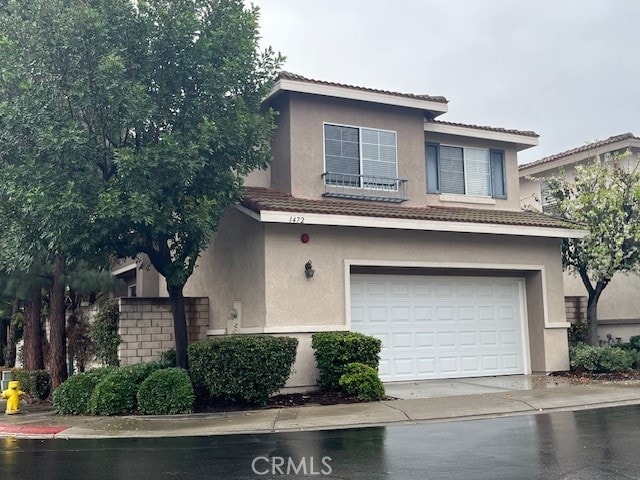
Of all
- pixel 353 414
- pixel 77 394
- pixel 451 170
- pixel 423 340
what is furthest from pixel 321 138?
pixel 77 394

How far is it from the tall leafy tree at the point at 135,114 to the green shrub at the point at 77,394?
1708 mm

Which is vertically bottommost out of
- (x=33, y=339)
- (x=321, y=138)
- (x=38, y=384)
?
(x=38, y=384)

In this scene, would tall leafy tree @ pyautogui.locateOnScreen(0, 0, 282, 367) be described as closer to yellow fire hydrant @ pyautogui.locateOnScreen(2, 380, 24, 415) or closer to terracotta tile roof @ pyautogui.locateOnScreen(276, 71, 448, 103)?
terracotta tile roof @ pyautogui.locateOnScreen(276, 71, 448, 103)

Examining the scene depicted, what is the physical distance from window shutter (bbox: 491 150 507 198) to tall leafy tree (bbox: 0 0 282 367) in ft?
26.9

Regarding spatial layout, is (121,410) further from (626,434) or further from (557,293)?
(557,293)

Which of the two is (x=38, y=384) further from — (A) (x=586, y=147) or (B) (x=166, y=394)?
(A) (x=586, y=147)

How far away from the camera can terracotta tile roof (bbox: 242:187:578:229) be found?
14.8m

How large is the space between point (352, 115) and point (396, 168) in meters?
1.73

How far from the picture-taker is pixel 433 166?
63.5ft

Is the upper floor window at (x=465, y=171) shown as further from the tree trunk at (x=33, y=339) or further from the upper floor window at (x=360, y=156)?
the tree trunk at (x=33, y=339)

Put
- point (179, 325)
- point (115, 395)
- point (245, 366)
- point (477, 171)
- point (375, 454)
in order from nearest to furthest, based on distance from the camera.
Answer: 1. point (375, 454)
2. point (245, 366)
3. point (115, 395)
4. point (179, 325)
5. point (477, 171)
